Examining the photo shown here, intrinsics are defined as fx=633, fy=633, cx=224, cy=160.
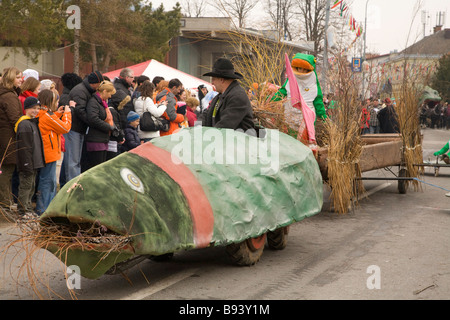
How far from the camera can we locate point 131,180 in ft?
16.2

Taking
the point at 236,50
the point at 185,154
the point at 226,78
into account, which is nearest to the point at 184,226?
the point at 185,154

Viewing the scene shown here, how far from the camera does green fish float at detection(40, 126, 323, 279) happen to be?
4.62m

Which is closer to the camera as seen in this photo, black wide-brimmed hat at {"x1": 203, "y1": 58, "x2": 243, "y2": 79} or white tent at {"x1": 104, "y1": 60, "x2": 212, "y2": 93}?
black wide-brimmed hat at {"x1": 203, "y1": 58, "x2": 243, "y2": 79}

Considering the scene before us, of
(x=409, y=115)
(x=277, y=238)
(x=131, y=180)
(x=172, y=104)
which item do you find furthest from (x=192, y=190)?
(x=409, y=115)

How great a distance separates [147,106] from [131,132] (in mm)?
565

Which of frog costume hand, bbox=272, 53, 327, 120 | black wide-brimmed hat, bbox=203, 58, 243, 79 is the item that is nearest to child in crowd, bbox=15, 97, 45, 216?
black wide-brimmed hat, bbox=203, 58, 243, 79

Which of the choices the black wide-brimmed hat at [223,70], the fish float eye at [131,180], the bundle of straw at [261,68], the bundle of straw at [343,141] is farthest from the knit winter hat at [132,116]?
the fish float eye at [131,180]

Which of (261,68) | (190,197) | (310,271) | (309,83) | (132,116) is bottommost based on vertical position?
(310,271)

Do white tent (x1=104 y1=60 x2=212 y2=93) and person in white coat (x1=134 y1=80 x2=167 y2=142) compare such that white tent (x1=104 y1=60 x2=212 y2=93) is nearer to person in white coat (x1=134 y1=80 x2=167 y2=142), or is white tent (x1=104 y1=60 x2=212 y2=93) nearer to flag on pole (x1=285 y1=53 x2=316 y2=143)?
person in white coat (x1=134 y1=80 x2=167 y2=142)

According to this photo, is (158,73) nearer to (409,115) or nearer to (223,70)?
(409,115)

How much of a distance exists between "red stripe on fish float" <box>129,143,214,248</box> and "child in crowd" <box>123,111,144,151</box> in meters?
5.18

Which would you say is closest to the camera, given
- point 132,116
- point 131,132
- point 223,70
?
point 223,70

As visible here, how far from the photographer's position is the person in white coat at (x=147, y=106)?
10.9m
